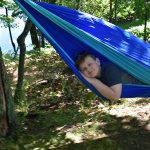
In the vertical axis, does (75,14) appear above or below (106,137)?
above

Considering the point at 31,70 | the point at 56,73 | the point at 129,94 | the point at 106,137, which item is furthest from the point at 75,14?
the point at 31,70

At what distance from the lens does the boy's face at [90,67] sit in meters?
3.20

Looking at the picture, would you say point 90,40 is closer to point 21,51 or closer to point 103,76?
point 103,76

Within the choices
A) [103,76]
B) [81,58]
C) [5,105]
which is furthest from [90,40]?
[5,105]


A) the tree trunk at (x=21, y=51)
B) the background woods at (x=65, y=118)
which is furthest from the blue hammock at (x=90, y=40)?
the tree trunk at (x=21, y=51)

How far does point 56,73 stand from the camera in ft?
25.5

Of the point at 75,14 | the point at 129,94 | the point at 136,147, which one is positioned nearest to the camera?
the point at 129,94

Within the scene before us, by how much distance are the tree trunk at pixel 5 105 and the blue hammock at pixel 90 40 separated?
2.82 ft

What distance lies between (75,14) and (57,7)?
18 cm

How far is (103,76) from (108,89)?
0.16 m

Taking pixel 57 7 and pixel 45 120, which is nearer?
pixel 57 7

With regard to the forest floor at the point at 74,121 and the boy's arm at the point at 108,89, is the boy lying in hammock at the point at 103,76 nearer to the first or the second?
the boy's arm at the point at 108,89

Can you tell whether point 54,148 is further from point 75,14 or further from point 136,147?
point 75,14

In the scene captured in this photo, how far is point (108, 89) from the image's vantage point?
3129 millimetres
